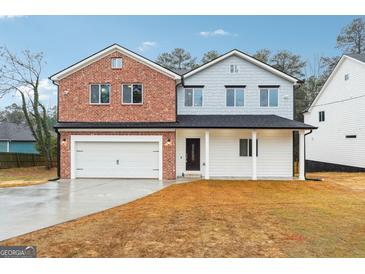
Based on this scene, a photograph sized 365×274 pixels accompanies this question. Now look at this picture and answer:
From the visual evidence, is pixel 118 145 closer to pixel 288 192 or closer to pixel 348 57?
pixel 288 192

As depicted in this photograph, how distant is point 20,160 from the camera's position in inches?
1003

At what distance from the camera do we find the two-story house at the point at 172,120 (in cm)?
1541

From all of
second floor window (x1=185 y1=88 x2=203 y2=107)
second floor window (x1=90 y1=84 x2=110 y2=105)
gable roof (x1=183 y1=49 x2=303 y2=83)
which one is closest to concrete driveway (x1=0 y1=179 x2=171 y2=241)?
second floor window (x1=90 y1=84 x2=110 y2=105)

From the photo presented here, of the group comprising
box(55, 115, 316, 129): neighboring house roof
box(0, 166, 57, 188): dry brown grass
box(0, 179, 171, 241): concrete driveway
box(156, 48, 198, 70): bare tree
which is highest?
box(156, 48, 198, 70): bare tree

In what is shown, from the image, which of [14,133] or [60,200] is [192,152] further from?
[14,133]

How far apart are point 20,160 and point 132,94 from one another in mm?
15905

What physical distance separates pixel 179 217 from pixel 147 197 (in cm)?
315

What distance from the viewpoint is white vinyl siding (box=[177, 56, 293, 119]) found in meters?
16.9

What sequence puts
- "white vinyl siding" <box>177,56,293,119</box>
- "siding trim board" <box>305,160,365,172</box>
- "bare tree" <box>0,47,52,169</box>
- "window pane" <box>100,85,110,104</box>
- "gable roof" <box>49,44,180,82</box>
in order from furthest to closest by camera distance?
"bare tree" <box>0,47,52,169</box>
"siding trim board" <box>305,160,365,172</box>
"white vinyl siding" <box>177,56,293,119</box>
"window pane" <box>100,85,110,104</box>
"gable roof" <box>49,44,180,82</box>

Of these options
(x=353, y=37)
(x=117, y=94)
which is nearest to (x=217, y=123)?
(x=117, y=94)

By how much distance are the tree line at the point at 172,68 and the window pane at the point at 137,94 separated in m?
11.2

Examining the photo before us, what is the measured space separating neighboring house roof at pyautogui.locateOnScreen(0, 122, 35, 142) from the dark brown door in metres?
24.5

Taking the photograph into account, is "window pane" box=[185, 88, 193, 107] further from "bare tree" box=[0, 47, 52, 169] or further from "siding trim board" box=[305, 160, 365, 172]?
"bare tree" box=[0, 47, 52, 169]
